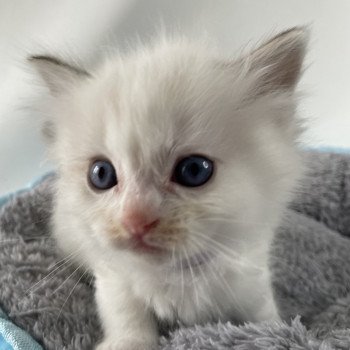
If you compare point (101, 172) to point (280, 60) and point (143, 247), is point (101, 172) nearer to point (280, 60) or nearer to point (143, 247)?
point (143, 247)

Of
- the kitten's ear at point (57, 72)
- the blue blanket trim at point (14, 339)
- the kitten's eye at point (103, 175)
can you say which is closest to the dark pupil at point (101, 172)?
the kitten's eye at point (103, 175)

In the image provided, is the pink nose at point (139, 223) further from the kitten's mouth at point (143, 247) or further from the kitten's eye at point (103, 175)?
the kitten's eye at point (103, 175)

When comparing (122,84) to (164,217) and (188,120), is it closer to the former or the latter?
(188,120)

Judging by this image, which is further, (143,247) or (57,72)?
(57,72)

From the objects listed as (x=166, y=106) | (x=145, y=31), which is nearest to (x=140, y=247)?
(x=166, y=106)

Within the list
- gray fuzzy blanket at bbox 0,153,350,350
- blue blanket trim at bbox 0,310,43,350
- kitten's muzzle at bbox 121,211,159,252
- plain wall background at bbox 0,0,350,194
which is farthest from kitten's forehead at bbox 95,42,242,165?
plain wall background at bbox 0,0,350,194

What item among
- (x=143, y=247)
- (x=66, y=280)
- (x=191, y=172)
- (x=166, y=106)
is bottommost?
(x=66, y=280)

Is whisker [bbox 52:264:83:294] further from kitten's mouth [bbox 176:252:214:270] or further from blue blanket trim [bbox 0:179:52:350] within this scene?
kitten's mouth [bbox 176:252:214:270]
